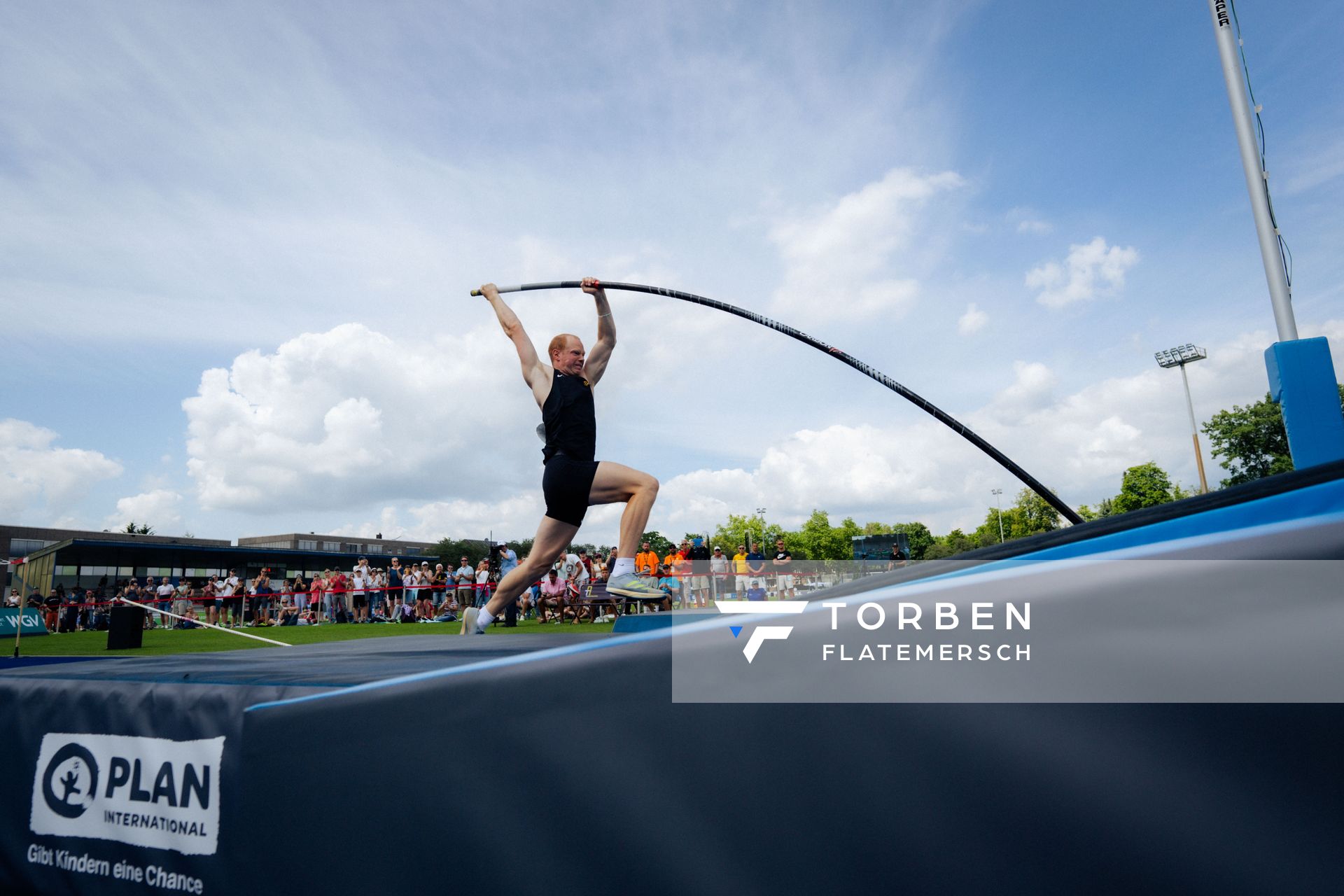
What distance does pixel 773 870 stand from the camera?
982mm

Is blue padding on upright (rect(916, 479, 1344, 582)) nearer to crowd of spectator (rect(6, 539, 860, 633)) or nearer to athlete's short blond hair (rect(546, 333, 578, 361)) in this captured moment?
athlete's short blond hair (rect(546, 333, 578, 361))

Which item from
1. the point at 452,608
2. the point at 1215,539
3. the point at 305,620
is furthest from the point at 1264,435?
the point at 1215,539

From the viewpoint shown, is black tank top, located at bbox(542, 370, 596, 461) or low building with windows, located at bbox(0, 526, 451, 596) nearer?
black tank top, located at bbox(542, 370, 596, 461)

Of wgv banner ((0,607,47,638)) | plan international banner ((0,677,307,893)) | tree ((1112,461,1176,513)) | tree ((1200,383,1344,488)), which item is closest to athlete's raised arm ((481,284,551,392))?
plan international banner ((0,677,307,893))

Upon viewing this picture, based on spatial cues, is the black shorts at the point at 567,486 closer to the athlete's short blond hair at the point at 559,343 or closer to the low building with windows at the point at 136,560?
the athlete's short blond hair at the point at 559,343

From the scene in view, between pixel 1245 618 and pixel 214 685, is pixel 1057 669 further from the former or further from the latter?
pixel 214 685

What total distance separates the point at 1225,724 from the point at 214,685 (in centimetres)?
198

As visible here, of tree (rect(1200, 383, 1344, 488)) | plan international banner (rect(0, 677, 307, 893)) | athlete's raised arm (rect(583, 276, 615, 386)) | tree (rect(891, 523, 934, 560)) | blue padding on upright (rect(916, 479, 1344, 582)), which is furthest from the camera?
tree (rect(891, 523, 934, 560))

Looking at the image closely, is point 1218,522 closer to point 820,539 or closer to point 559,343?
point 559,343

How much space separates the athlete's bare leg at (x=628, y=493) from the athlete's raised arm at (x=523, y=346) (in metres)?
0.64

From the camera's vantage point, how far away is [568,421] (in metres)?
4.04

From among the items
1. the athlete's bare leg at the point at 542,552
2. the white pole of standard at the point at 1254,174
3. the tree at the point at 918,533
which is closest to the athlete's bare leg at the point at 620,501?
the athlete's bare leg at the point at 542,552

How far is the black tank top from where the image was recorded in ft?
13.2

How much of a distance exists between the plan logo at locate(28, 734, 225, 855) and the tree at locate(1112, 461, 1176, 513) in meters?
59.1
